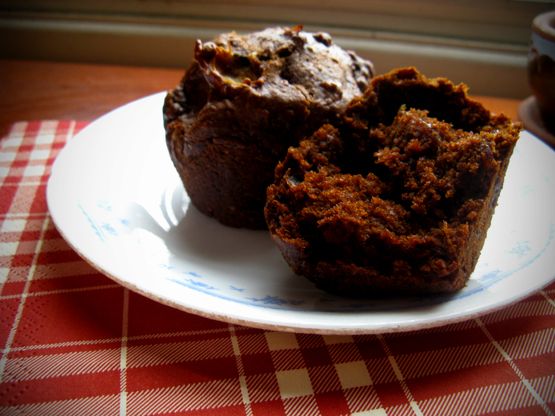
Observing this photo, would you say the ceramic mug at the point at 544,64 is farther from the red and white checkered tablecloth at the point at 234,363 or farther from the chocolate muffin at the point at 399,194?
the red and white checkered tablecloth at the point at 234,363

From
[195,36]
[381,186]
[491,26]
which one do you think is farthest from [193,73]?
[491,26]

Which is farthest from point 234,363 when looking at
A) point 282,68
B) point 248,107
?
point 282,68

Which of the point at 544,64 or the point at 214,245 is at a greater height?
the point at 544,64

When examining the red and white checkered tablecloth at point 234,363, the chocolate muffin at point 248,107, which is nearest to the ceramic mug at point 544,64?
the chocolate muffin at point 248,107

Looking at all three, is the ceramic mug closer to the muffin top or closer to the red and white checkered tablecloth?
the muffin top

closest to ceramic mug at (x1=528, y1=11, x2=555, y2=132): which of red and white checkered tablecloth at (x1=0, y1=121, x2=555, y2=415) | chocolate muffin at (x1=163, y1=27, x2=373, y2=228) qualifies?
chocolate muffin at (x1=163, y1=27, x2=373, y2=228)

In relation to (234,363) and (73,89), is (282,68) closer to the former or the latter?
(234,363)
